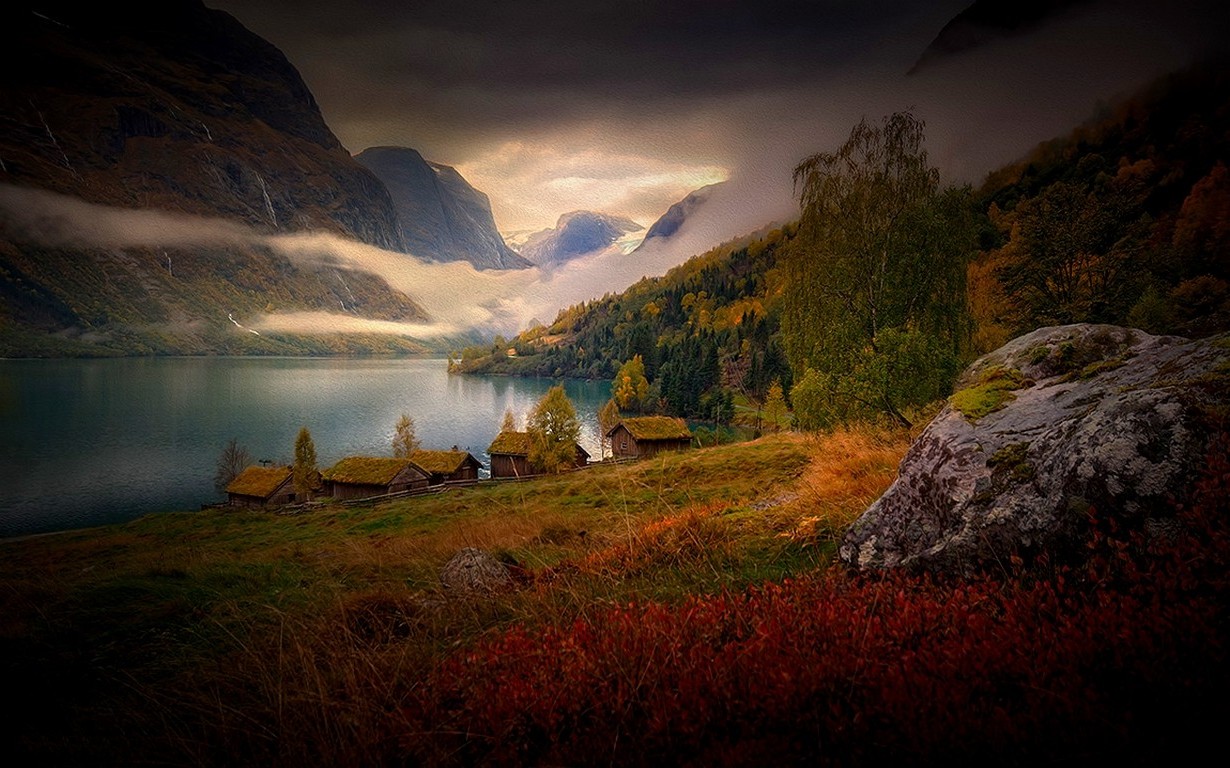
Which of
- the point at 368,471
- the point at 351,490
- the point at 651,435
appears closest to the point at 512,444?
the point at 368,471

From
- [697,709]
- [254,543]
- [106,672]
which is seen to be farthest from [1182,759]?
[254,543]

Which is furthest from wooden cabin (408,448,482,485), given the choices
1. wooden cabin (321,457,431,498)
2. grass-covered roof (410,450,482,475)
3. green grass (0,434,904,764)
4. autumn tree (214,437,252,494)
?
green grass (0,434,904,764)

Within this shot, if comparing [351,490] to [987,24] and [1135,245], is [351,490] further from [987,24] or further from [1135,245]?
[987,24]

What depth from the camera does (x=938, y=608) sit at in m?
3.22

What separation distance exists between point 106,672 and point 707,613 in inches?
229

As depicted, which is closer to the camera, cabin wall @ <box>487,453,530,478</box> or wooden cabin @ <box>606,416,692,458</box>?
wooden cabin @ <box>606,416,692,458</box>

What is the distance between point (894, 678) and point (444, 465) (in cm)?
5207

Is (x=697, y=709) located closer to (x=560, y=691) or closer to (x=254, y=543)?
(x=560, y=691)

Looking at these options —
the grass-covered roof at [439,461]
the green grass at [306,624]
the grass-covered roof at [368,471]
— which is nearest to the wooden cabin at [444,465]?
the grass-covered roof at [439,461]

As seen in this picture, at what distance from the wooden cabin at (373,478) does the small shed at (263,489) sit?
525cm

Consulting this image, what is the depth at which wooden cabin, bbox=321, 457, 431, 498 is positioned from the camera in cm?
4644

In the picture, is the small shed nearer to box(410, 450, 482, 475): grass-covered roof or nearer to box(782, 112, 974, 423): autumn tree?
box(410, 450, 482, 475): grass-covered roof

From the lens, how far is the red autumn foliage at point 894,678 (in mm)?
2105

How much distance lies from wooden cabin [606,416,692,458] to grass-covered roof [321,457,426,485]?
2131 centimetres
